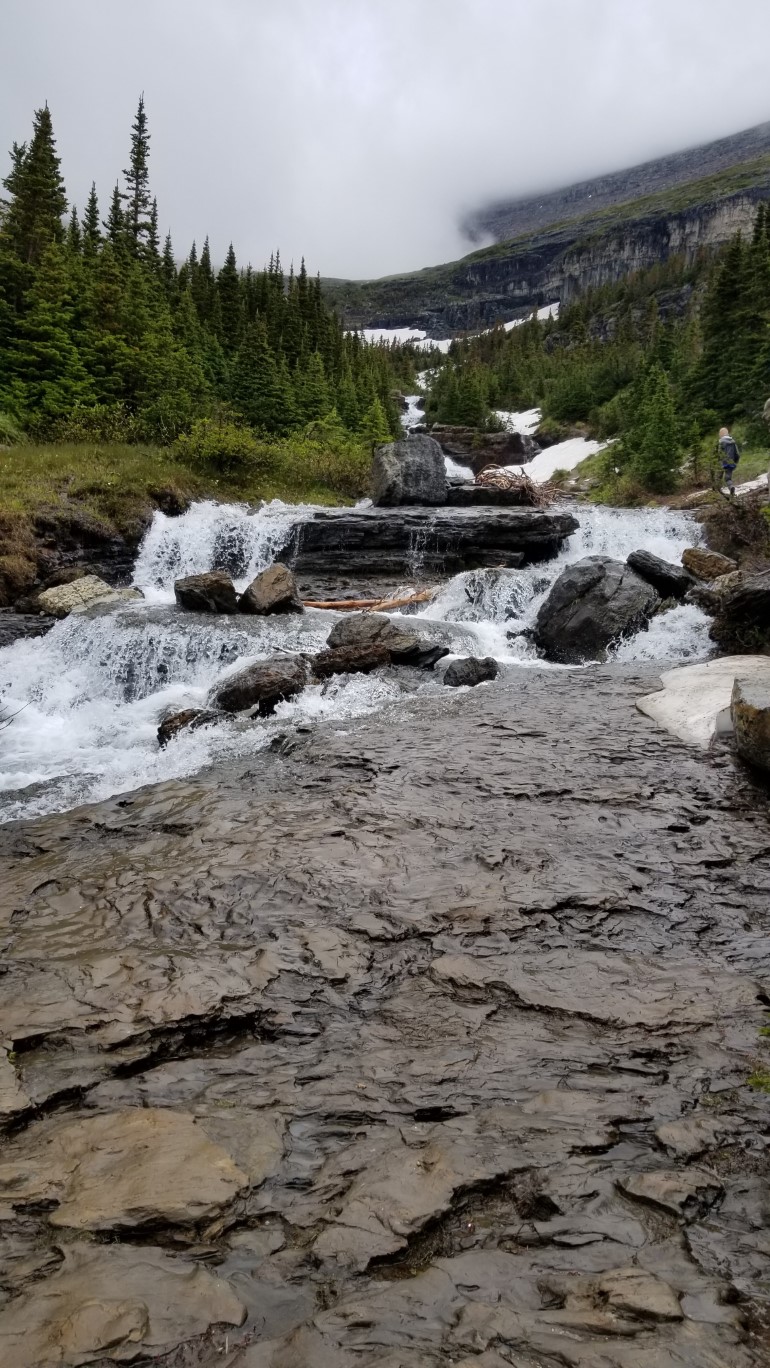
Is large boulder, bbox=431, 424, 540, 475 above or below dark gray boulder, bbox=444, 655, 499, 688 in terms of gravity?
above

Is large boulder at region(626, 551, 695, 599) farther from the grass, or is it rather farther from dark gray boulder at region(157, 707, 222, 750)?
the grass

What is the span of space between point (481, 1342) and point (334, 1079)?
1665 millimetres

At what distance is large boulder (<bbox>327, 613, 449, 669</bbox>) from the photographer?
13.9 meters

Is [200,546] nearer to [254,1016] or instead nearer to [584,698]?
[584,698]

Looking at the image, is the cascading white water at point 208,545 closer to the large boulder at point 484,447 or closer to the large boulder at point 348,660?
the large boulder at point 348,660

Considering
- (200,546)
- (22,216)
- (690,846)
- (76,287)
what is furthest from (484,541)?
(22,216)

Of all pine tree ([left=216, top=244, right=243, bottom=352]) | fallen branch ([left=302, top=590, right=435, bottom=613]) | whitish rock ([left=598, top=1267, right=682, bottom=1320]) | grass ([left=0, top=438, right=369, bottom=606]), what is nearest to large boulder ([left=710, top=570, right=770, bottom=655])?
fallen branch ([left=302, top=590, right=435, bottom=613])

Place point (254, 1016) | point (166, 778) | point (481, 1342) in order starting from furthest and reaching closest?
point (166, 778) < point (254, 1016) < point (481, 1342)

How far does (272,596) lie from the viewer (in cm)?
1681

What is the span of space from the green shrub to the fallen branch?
11.7 meters

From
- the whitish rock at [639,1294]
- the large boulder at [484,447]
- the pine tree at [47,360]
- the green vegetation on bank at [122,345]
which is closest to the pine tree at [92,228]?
the green vegetation on bank at [122,345]

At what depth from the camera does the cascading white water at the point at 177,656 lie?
10.3 m

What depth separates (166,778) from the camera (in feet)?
31.1

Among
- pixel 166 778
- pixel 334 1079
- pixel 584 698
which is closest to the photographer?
pixel 334 1079
